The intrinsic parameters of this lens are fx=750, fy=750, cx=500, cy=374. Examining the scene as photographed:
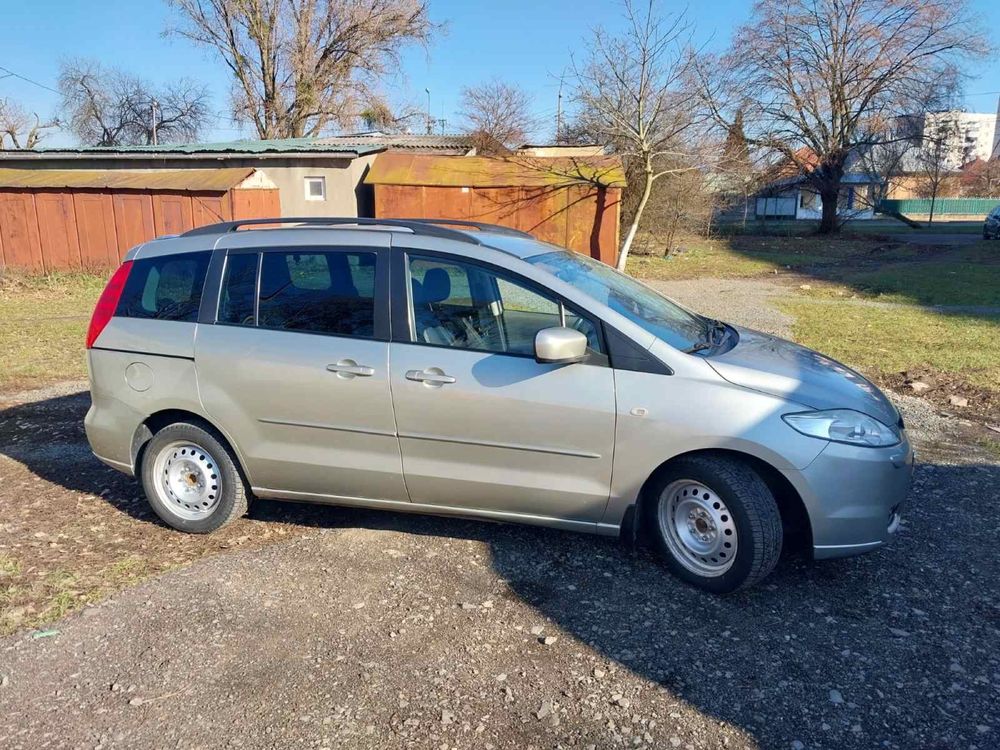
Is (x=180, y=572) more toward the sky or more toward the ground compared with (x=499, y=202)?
more toward the ground

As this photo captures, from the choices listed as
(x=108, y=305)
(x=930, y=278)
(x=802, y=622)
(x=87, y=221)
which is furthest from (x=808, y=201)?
(x=108, y=305)

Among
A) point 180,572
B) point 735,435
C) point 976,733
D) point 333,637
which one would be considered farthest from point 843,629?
point 180,572

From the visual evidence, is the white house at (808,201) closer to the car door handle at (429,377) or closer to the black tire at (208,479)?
the car door handle at (429,377)

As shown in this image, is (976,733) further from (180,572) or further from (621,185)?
(621,185)

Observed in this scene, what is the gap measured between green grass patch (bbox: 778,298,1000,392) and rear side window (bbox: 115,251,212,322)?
281 inches

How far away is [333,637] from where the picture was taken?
10.9 feet

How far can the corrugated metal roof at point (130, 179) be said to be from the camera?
16828mm

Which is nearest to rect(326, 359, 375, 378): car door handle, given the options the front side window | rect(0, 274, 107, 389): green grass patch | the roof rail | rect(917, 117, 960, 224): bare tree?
the front side window

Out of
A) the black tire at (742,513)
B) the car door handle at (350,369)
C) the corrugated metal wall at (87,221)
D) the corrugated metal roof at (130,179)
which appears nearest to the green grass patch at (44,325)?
the corrugated metal wall at (87,221)

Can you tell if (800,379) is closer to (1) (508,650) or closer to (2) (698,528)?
(2) (698,528)

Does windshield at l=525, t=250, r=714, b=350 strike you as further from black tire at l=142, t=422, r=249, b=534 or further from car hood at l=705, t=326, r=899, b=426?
black tire at l=142, t=422, r=249, b=534

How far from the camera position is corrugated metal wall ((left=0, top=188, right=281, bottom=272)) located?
16.8 meters

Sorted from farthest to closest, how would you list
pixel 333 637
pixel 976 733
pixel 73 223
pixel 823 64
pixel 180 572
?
pixel 823 64 < pixel 73 223 < pixel 180 572 < pixel 333 637 < pixel 976 733

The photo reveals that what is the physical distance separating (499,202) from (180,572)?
15.2 metres
